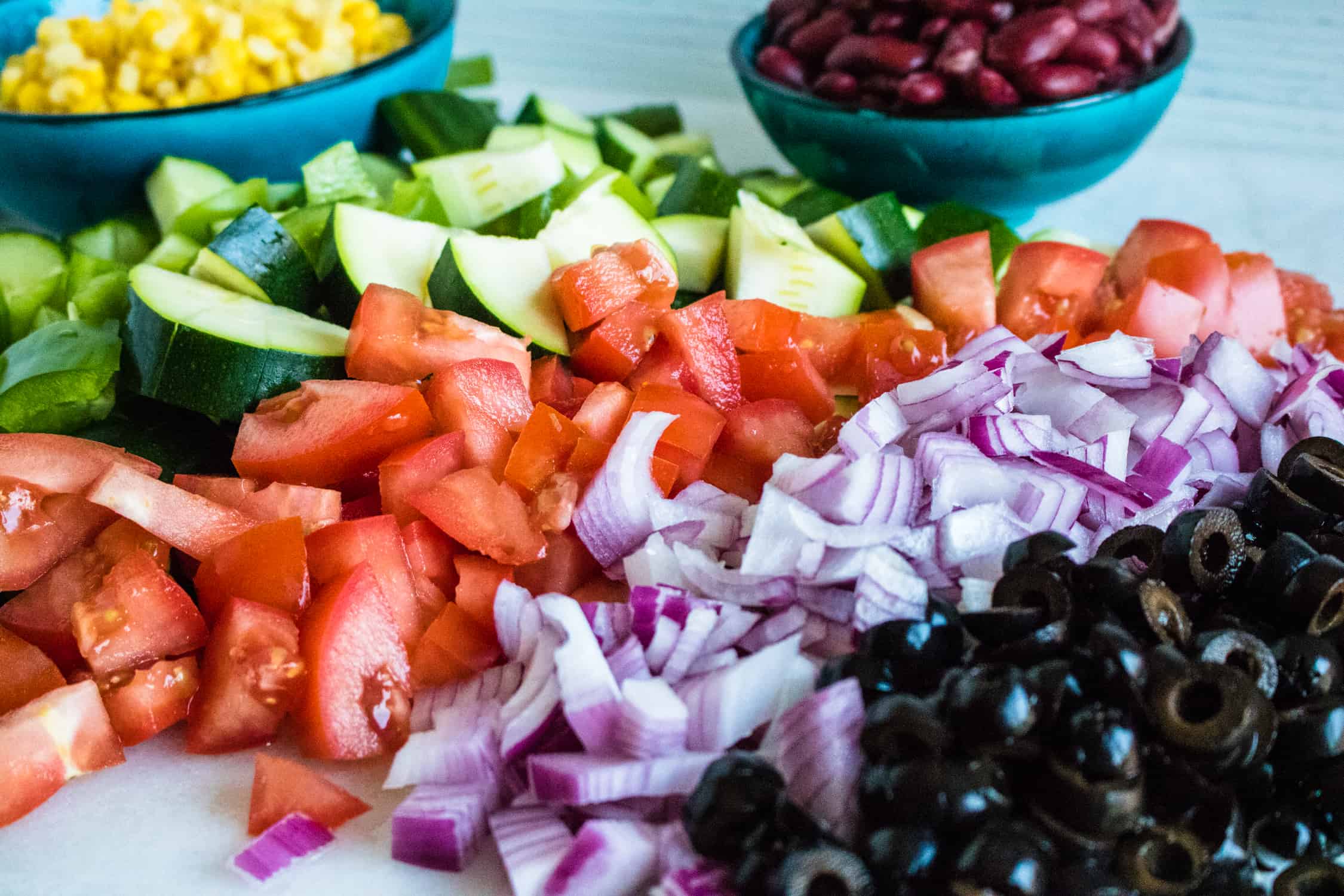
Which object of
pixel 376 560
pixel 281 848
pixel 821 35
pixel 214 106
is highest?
pixel 821 35

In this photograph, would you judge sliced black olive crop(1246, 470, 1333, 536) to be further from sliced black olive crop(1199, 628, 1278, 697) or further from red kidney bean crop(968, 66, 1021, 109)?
red kidney bean crop(968, 66, 1021, 109)

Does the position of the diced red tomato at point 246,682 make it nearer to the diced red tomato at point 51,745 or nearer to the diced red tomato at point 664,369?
the diced red tomato at point 51,745

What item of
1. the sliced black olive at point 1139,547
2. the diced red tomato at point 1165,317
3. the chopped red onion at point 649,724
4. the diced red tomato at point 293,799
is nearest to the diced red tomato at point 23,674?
the diced red tomato at point 293,799

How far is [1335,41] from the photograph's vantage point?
2.90m

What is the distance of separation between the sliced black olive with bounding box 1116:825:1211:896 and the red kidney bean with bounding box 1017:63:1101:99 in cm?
141

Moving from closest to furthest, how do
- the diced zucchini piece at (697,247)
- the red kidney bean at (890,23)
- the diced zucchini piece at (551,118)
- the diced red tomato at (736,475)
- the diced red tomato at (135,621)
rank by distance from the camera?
the diced red tomato at (135,621), the diced red tomato at (736,475), the diced zucchini piece at (697,247), the red kidney bean at (890,23), the diced zucchini piece at (551,118)

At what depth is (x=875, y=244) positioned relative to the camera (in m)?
1.79

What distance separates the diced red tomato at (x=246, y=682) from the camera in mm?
1128

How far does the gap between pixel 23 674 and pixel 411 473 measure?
1.52ft

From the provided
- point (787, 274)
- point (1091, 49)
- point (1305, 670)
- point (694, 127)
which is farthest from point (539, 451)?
point (694, 127)

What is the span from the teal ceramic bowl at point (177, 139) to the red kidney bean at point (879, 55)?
0.84m

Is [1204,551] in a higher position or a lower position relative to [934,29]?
lower

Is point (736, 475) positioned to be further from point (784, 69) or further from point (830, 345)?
point (784, 69)

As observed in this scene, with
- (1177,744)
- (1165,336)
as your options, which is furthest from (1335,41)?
(1177,744)
